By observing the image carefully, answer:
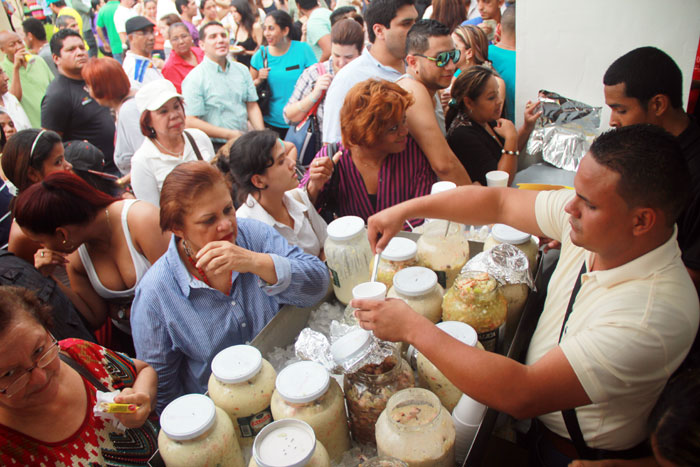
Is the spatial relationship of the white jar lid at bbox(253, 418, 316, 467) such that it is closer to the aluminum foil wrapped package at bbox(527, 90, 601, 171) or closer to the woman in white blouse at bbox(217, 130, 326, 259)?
the woman in white blouse at bbox(217, 130, 326, 259)

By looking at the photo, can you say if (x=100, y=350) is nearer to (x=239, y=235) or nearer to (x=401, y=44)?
(x=239, y=235)

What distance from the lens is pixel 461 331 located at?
1385 millimetres

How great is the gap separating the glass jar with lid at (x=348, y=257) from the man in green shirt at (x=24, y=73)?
17.0 ft

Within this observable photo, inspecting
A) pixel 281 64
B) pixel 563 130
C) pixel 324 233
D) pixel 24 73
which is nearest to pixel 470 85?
pixel 563 130

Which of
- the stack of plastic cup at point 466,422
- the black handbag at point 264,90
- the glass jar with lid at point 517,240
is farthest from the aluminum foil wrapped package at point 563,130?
the black handbag at point 264,90

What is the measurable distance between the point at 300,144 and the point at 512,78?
2127 millimetres

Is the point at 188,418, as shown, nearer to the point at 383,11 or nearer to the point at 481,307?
the point at 481,307

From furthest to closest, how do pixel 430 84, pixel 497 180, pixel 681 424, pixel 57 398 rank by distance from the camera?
pixel 430 84
pixel 497 180
pixel 57 398
pixel 681 424

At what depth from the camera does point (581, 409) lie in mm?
1283

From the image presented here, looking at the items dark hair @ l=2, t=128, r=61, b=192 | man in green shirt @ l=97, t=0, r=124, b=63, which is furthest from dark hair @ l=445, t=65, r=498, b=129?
man in green shirt @ l=97, t=0, r=124, b=63

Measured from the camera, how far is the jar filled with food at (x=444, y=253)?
1816 millimetres

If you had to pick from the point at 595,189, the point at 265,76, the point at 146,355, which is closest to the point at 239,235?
the point at 146,355

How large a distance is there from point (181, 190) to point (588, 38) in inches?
124

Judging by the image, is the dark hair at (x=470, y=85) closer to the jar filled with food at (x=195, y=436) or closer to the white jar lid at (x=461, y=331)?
Result: the white jar lid at (x=461, y=331)
